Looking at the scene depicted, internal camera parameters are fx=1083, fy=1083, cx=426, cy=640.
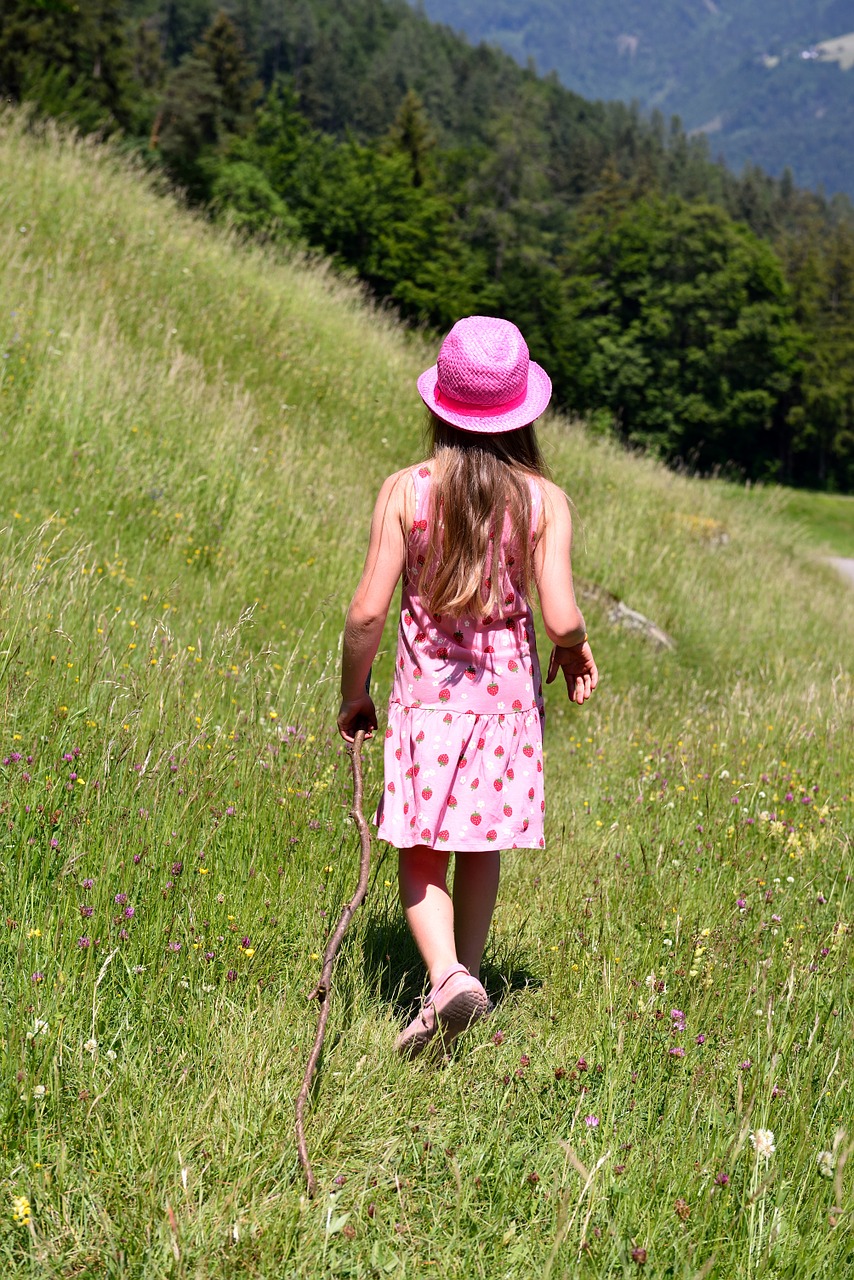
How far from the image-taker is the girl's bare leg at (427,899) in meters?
2.67

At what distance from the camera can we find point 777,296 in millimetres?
50281

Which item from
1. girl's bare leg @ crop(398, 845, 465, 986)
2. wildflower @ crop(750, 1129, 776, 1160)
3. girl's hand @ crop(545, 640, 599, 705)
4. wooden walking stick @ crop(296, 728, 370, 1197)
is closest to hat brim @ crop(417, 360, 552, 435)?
girl's hand @ crop(545, 640, 599, 705)

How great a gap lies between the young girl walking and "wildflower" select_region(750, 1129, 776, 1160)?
760 mm

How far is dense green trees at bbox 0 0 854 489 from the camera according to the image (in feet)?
124

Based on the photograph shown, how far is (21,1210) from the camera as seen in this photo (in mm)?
1766

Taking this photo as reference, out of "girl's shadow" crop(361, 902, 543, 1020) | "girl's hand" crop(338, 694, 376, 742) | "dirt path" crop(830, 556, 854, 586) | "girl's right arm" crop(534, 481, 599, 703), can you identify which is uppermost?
"dirt path" crop(830, 556, 854, 586)

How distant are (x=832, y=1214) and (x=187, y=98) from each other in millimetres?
47371

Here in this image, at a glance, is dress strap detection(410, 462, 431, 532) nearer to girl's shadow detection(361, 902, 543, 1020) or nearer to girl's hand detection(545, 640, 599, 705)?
girl's hand detection(545, 640, 599, 705)

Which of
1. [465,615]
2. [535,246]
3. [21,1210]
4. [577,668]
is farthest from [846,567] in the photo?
[535,246]

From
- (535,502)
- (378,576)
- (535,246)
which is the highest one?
(535,246)

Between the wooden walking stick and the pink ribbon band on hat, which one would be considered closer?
the wooden walking stick

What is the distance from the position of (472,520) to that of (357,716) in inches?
23.0

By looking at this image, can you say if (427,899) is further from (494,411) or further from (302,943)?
(494,411)

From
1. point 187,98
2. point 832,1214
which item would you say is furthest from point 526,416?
point 187,98
